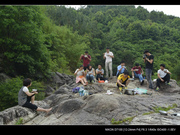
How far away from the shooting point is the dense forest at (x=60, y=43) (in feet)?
43.5

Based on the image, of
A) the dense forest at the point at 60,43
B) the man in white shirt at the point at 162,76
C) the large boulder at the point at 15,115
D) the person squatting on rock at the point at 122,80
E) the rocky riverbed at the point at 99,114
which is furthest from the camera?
the dense forest at the point at 60,43

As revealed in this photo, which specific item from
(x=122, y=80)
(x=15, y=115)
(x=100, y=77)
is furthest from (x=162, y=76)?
(x=15, y=115)

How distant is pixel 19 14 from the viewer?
13273 millimetres

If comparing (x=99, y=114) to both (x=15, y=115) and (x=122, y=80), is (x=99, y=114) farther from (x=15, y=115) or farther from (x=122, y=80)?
(x=122, y=80)

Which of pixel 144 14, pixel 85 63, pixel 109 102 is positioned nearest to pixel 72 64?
pixel 85 63

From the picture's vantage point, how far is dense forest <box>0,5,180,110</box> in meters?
13.3

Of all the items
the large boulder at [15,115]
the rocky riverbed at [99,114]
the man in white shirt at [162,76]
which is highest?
the man in white shirt at [162,76]

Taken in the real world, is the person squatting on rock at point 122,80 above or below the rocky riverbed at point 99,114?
above

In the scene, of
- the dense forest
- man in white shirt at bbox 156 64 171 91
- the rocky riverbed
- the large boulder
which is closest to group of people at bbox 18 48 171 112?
man in white shirt at bbox 156 64 171 91

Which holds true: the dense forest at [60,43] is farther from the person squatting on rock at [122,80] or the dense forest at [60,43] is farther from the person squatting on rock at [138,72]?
the person squatting on rock at [138,72]

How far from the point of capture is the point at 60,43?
26.3 meters

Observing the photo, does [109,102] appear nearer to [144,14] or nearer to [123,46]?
[123,46]

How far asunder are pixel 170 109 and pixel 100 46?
34.9 meters

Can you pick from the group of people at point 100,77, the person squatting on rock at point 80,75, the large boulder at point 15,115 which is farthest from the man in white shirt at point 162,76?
the large boulder at point 15,115
